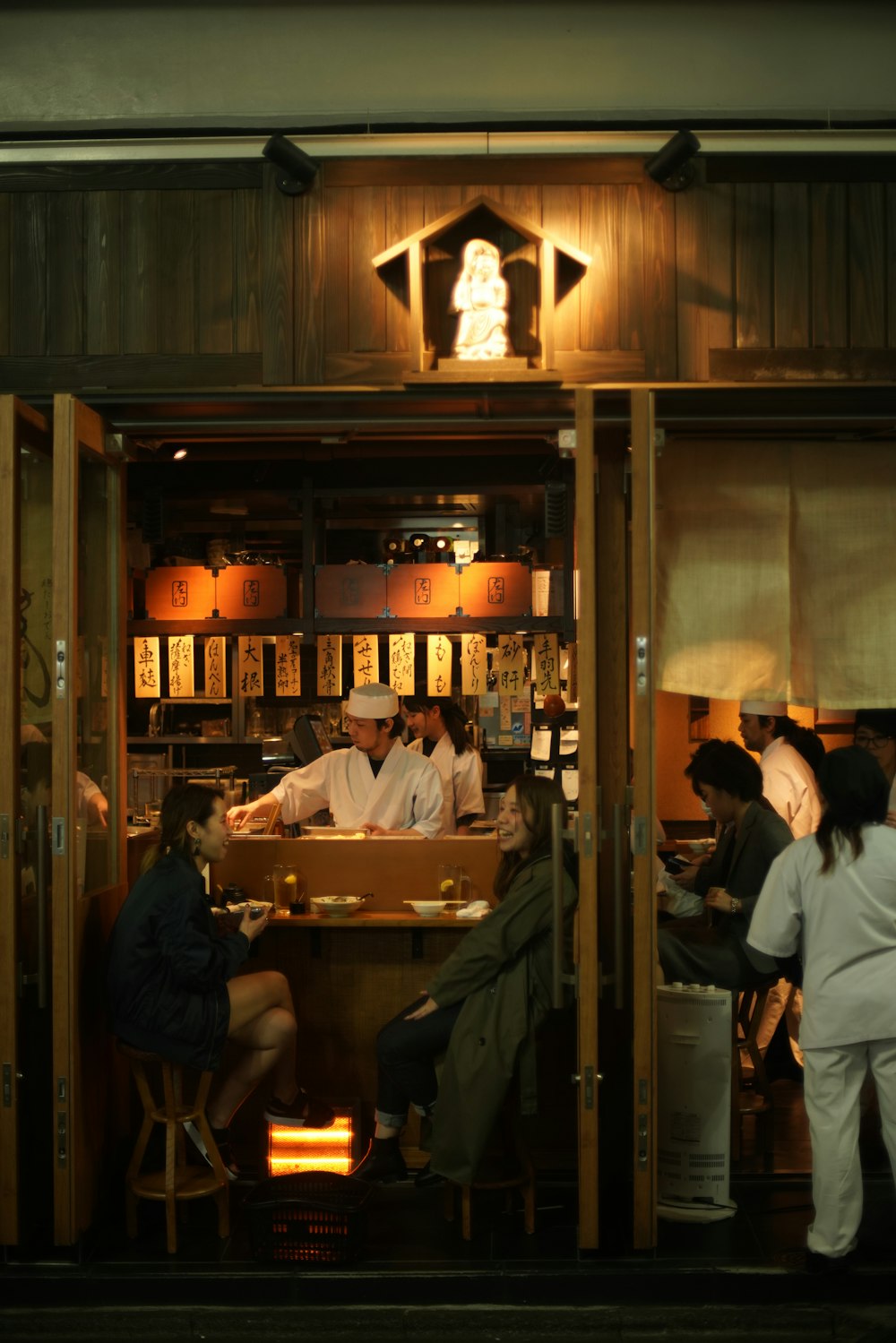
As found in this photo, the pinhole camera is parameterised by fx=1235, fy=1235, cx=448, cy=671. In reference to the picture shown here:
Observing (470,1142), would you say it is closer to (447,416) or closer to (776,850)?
(776,850)

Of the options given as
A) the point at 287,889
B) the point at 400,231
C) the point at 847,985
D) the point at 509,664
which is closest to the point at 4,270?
the point at 400,231

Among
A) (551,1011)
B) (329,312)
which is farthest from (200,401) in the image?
(551,1011)

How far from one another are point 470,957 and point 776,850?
1.59 m

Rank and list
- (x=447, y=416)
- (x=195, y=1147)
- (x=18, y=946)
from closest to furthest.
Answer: (x=18, y=946) → (x=447, y=416) → (x=195, y=1147)

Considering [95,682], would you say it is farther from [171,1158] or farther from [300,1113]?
[300,1113]

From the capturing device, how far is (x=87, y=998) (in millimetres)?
4855

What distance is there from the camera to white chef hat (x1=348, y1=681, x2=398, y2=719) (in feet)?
26.5

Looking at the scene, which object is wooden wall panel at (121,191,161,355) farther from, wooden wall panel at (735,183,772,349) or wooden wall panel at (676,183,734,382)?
wooden wall panel at (735,183,772,349)

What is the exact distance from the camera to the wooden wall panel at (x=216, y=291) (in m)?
4.98

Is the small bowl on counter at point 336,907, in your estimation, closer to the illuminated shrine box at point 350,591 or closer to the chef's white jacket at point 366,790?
the chef's white jacket at point 366,790

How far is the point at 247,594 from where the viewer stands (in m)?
9.50

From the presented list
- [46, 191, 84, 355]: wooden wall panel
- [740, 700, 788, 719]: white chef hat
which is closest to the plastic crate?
[46, 191, 84, 355]: wooden wall panel

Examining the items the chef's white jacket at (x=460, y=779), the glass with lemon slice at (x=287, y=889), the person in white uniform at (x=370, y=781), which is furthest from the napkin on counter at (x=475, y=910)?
the chef's white jacket at (x=460, y=779)

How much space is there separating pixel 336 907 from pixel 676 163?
3.52m
